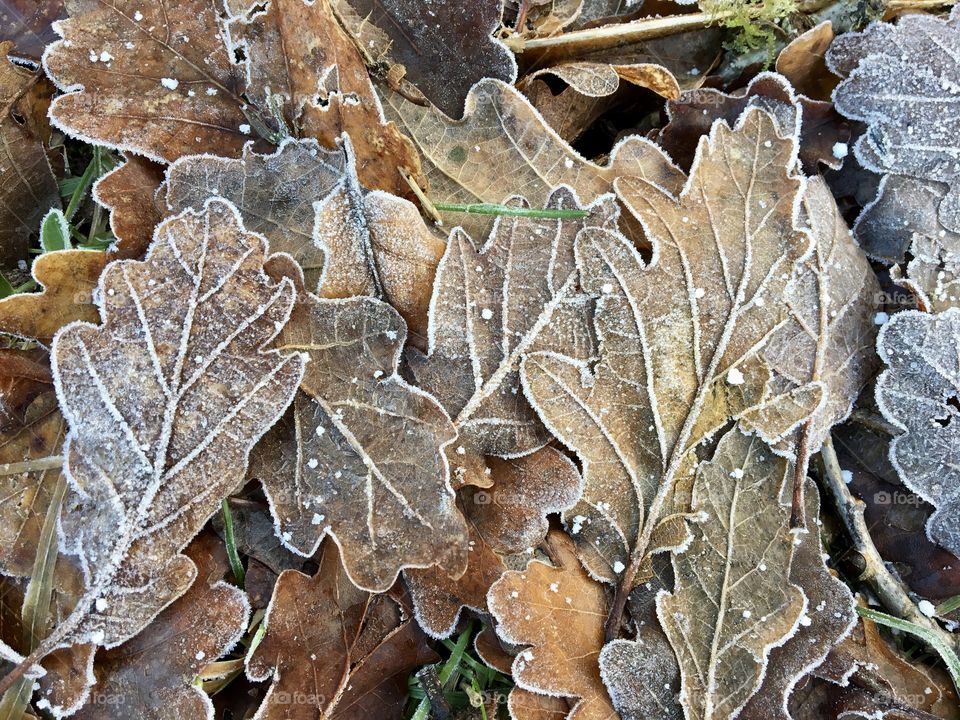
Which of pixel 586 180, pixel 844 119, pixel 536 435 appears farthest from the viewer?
pixel 844 119

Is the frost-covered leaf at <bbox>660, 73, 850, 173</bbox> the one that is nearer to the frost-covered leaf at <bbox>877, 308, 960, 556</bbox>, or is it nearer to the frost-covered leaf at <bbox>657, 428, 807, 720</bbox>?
the frost-covered leaf at <bbox>877, 308, 960, 556</bbox>

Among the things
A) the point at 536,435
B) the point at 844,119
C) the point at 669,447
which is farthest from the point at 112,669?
the point at 844,119

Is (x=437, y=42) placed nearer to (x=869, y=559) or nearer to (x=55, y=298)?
(x=55, y=298)

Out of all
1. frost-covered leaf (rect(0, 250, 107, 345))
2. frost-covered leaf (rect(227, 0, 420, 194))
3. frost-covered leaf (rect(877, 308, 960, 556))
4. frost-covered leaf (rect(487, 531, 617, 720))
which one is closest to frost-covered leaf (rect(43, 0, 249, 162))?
frost-covered leaf (rect(227, 0, 420, 194))

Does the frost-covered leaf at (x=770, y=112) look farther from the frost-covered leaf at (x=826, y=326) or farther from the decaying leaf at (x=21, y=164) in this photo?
the decaying leaf at (x=21, y=164)

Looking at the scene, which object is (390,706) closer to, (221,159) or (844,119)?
(221,159)

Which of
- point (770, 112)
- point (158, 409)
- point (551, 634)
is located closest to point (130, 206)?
point (158, 409)

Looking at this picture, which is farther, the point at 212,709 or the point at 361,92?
the point at 361,92
